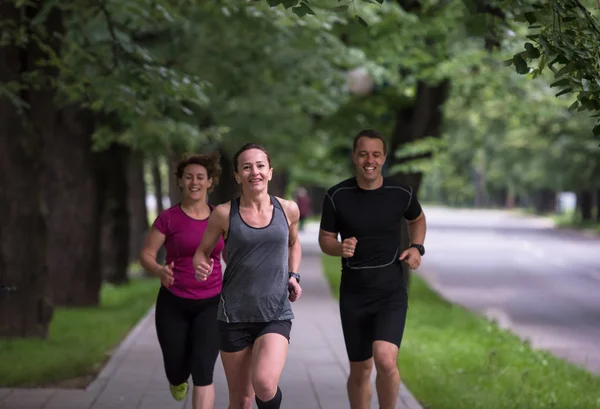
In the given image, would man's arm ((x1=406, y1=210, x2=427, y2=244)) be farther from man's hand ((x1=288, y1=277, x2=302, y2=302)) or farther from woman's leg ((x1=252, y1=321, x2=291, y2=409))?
woman's leg ((x1=252, y1=321, x2=291, y2=409))

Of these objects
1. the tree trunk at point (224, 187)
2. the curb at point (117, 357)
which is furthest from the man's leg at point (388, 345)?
the tree trunk at point (224, 187)

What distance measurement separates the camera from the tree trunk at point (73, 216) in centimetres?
1886

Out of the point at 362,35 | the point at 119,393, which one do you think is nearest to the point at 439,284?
the point at 362,35

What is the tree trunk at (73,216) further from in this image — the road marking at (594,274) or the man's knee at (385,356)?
the road marking at (594,274)

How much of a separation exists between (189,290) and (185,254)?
21 cm

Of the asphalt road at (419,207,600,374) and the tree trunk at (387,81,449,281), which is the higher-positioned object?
the tree trunk at (387,81,449,281)

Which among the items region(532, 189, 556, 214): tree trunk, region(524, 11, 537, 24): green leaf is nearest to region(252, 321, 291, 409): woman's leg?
region(524, 11, 537, 24): green leaf

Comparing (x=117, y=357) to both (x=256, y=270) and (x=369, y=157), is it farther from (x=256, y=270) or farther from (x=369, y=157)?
(x=256, y=270)

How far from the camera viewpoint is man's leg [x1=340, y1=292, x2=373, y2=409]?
7.23 metres

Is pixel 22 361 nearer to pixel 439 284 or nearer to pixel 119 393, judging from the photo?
pixel 119 393

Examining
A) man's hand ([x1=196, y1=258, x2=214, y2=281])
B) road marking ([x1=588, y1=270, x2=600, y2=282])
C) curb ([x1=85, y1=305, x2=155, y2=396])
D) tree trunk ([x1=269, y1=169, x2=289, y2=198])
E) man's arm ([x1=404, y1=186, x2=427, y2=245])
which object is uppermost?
man's arm ([x1=404, y1=186, x2=427, y2=245])

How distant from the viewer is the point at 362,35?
2041 centimetres

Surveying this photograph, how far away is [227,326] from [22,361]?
5507mm

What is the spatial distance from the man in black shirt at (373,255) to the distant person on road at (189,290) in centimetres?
78
